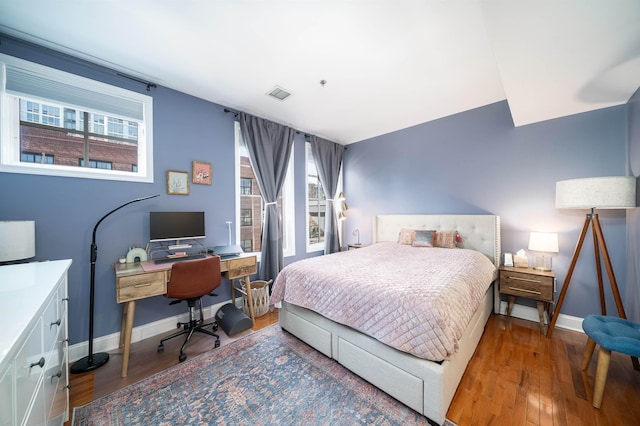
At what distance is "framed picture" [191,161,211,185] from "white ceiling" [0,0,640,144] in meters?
0.85

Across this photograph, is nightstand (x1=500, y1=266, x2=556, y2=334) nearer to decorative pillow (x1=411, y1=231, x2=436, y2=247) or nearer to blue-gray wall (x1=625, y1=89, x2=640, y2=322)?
blue-gray wall (x1=625, y1=89, x2=640, y2=322)

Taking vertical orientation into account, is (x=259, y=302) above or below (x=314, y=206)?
below

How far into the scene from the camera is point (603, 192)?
1986 mm

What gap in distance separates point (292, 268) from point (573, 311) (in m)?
Answer: 3.19

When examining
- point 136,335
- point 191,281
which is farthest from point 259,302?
point 136,335

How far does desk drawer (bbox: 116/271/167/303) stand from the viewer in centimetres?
186

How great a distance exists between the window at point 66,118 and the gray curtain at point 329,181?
8.55 feet

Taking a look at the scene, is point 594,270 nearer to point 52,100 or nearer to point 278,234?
point 278,234

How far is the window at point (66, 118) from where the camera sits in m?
1.88

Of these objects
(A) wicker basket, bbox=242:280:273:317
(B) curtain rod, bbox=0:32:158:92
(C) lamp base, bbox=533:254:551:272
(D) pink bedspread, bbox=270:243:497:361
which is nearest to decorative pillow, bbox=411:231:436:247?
(D) pink bedspread, bbox=270:243:497:361

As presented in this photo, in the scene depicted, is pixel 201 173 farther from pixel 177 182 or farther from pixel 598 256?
pixel 598 256

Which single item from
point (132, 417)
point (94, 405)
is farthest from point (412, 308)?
point (94, 405)

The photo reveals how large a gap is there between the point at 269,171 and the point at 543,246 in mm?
3504

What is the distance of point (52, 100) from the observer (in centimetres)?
202
